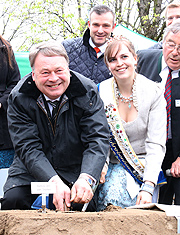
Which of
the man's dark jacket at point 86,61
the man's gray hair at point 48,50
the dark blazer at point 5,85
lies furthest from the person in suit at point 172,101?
the dark blazer at point 5,85

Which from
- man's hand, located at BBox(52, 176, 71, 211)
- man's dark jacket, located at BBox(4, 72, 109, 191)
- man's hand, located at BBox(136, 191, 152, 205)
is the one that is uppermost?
man's dark jacket, located at BBox(4, 72, 109, 191)

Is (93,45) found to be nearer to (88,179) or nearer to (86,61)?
(86,61)

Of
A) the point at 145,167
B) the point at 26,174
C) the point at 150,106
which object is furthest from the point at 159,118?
the point at 26,174

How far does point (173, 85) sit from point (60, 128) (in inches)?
44.5

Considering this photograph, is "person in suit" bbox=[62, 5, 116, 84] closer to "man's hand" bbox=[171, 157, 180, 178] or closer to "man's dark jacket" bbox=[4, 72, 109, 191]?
"man's dark jacket" bbox=[4, 72, 109, 191]

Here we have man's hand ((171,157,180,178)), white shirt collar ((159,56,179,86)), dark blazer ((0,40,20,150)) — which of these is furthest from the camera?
dark blazer ((0,40,20,150))

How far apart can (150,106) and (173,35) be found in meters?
0.69

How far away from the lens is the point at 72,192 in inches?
97.3

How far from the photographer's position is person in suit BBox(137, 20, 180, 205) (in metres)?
3.16

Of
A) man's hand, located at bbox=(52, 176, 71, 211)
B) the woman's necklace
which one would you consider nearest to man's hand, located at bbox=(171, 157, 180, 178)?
the woman's necklace

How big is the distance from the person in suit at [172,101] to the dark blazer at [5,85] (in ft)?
4.65

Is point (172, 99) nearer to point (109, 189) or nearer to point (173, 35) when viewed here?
point (173, 35)

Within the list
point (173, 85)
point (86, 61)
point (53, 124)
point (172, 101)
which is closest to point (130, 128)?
point (172, 101)

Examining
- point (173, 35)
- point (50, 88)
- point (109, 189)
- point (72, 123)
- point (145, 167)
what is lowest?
point (109, 189)
